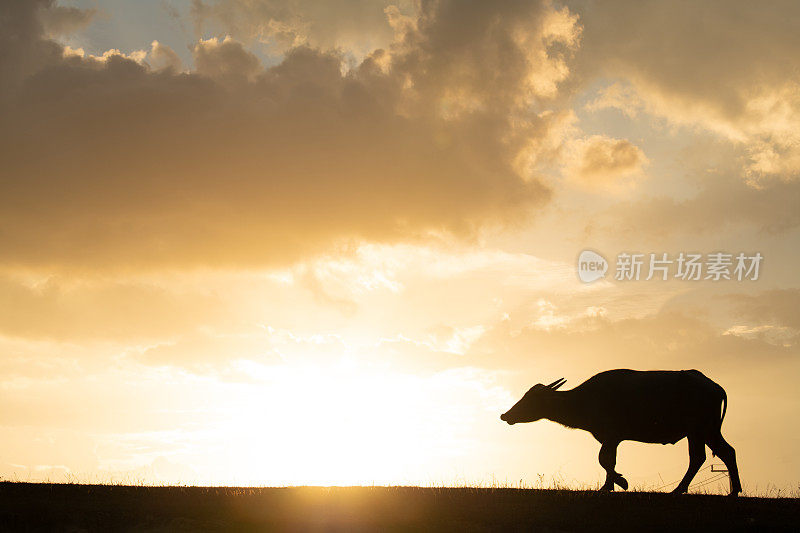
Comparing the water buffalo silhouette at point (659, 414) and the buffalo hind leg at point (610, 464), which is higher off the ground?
the water buffalo silhouette at point (659, 414)

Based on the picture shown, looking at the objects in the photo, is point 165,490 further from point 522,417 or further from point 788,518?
point 788,518

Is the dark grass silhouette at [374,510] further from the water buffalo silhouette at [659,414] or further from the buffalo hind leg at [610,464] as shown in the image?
the water buffalo silhouette at [659,414]

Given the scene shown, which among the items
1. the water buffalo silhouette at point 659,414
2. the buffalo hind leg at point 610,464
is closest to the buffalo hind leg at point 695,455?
the water buffalo silhouette at point 659,414

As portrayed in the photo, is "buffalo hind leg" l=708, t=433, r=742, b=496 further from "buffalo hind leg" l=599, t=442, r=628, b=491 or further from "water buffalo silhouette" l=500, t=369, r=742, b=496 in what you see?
"buffalo hind leg" l=599, t=442, r=628, b=491

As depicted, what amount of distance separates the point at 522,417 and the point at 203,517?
1141cm

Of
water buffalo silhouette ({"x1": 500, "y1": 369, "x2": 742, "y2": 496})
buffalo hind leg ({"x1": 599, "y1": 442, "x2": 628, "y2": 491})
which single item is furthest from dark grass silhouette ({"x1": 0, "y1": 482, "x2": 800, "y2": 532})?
water buffalo silhouette ({"x1": 500, "y1": 369, "x2": 742, "y2": 496})

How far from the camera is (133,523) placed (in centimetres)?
1504

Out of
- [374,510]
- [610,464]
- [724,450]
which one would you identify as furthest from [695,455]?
[374,510]

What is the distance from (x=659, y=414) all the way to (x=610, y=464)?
1.96 metres

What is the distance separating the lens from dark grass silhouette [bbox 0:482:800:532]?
49.1ft

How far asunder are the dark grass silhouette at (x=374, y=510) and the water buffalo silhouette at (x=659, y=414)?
2.16 metres

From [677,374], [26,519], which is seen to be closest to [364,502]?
[26,519]

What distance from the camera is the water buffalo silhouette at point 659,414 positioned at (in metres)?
20.8

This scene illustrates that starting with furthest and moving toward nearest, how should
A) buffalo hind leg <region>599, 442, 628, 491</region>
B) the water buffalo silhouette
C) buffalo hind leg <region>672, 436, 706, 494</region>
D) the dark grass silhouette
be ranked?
the water buffalo silhouette, buffalo hind leg <region>672, 436, 706, 494</region>, buffalo hind leg <region>599, 442, 628, 491</region>, the dark grass silhouette
